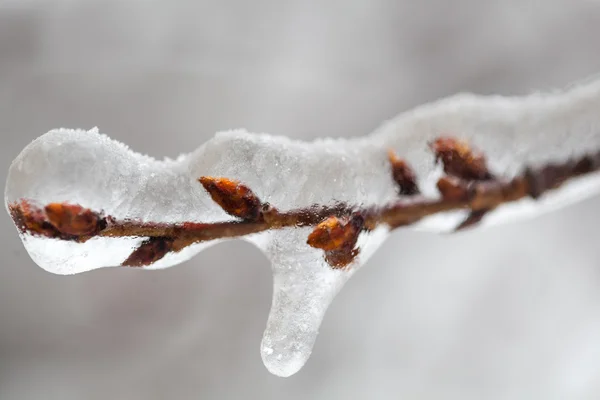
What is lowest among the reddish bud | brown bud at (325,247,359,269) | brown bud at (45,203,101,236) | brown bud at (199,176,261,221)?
brown bud at (325,247,359,269)

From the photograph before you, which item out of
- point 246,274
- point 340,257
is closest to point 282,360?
point 340,257

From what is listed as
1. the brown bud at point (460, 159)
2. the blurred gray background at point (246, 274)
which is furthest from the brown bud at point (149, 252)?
the blurred gray background at point (246, 274)

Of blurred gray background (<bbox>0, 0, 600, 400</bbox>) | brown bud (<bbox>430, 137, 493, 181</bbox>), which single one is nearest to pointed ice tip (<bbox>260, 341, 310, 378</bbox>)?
brown bud (<bbox>430, 137, 493, 181</bbox>)

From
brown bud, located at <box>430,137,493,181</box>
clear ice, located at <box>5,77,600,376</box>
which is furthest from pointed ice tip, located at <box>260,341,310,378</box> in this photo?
brown bud, located at <box>430,137,493,181</box>

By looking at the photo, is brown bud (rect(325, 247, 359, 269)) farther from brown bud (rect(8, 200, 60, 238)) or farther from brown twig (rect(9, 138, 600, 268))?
brown bud (rect(8, 200, 60, 238))

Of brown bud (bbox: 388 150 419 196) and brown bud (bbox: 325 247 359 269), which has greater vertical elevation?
brown bud (bbox: 388 150 419 196)

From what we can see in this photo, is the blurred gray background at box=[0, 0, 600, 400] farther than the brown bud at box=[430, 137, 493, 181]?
Yes

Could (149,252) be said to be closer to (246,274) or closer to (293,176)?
(293,176)
